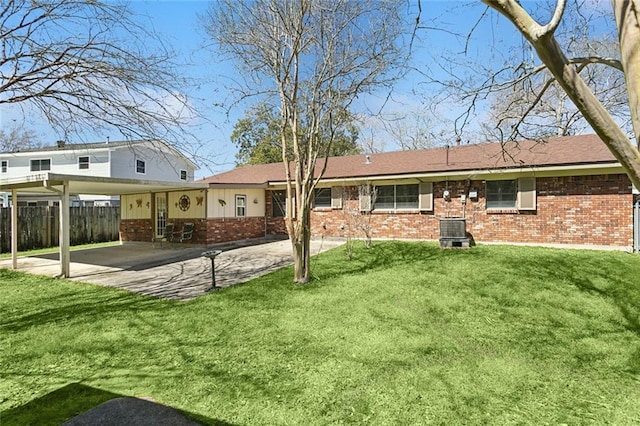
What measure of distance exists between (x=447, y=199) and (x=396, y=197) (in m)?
2.08

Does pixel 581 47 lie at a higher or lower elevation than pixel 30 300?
higher

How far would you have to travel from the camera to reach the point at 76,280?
8.29 metres

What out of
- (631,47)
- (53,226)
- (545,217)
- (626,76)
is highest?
(631,47)

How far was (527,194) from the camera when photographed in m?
11.6

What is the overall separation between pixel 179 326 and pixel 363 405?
336 cm

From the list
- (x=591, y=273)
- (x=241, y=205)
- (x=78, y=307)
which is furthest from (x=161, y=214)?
(x=591, y=273)

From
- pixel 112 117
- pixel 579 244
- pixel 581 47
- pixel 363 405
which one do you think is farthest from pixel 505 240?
pixel 112 117

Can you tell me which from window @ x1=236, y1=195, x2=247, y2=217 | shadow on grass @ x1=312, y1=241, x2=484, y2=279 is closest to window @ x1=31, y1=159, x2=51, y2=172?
window @ x1=236, y1=195, x2=247, y2=217

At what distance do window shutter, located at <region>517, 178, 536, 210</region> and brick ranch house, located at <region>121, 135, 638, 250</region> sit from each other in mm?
31

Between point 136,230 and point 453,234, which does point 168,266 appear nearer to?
point 136,230

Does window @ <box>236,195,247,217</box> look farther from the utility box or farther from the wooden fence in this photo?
the utility box

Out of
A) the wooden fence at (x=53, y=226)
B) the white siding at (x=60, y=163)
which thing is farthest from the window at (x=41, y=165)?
the wooden fence at (x=53, y=226)

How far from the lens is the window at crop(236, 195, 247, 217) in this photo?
15180mm

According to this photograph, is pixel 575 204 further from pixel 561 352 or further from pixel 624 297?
pixel 561 352
